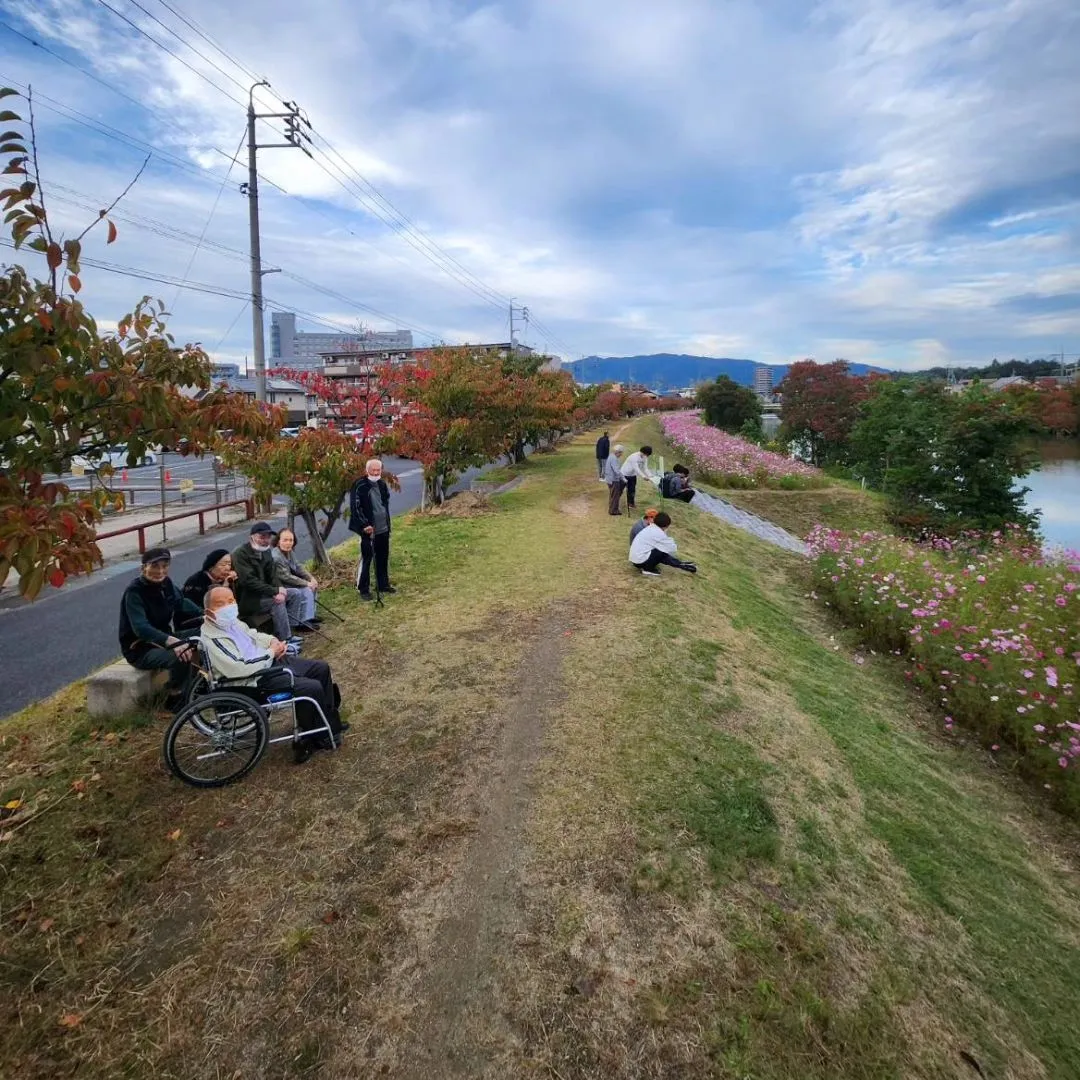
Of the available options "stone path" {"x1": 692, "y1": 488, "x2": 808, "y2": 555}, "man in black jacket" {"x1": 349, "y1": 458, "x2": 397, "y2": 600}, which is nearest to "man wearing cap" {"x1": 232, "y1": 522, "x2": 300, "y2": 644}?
"man in black jacket" {"x1": 349, "y1": 458, "x2": 397, "y2": 600}

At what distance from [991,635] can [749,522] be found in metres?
10.8

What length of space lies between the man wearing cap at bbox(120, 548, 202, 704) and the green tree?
169 ft

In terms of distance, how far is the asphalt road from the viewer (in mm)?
6680

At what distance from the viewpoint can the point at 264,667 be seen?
4297mm

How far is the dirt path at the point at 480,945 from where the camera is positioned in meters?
2.51

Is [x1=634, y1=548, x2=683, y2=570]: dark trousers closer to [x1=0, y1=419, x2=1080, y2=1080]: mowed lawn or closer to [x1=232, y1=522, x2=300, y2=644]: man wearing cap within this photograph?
[x1=0, y1=419, x2=1080, y2=1080]: mowed lawn

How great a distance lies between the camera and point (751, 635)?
798cm

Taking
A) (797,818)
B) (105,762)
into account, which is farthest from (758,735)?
(105,762)

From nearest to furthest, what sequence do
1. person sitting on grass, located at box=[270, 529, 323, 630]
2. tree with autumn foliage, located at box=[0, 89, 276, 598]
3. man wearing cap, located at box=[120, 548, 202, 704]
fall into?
1. tree with autumn foliage, located at box=[0, 89, 276, 598]
2. man wearing cap, located at box=[120, 548, 202, 704]
3. person sitting on grass, located at box=[270, 529, 323, 630]

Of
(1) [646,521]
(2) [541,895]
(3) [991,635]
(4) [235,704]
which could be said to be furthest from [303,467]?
(3) [991,635]

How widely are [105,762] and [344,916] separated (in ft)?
8.09

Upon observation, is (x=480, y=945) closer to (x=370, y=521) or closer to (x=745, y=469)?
(x=370, y=521)

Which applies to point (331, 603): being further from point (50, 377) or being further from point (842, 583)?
point (842, 583)

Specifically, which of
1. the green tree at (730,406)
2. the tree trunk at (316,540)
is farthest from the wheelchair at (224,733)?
the green tree at (730,406)
